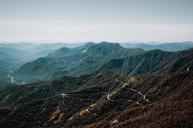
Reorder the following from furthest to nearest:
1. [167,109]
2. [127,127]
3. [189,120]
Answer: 1. [167,109]
2. [127,127]
3. [189,120]

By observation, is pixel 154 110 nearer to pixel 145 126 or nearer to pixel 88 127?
pixel 145 126

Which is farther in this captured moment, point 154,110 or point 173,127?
point 154,110

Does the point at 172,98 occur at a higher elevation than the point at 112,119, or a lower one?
higher

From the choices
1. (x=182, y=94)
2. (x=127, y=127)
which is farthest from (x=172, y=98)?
(x=127, y=127)

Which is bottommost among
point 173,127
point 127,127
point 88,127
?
point 88,127

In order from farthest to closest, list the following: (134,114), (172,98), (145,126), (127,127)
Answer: (172,98)
(134,114)
(127,127)
(145,126)

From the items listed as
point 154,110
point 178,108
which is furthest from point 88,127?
point 178,108

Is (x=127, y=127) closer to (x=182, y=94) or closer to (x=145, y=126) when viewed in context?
(x=145, y=126)

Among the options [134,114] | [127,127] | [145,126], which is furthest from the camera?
[134,114]

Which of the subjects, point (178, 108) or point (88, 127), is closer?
point (178, 108)
